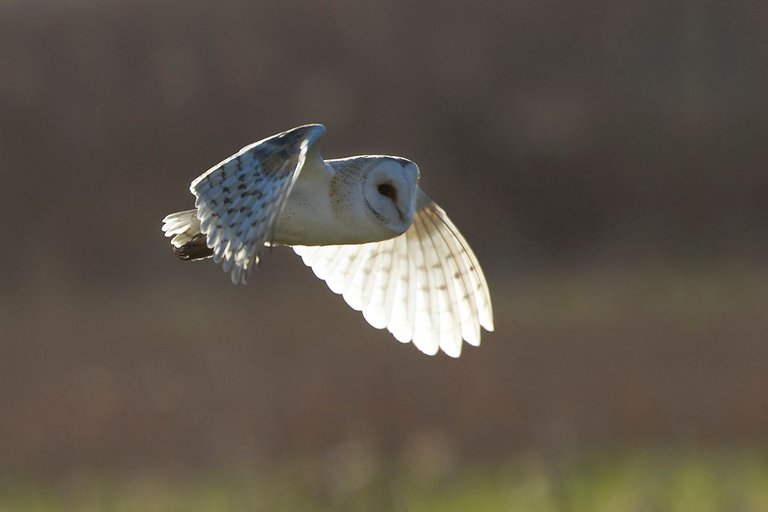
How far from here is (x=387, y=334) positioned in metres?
13.9

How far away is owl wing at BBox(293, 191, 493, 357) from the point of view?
510cm

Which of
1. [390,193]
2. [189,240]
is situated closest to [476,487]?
[189,240]

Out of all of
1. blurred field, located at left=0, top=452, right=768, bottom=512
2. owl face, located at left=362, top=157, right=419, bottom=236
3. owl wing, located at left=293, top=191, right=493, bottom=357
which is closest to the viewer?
owl face, located at left=362, top=157, right=419, bottom=236

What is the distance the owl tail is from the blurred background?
348 centimetres

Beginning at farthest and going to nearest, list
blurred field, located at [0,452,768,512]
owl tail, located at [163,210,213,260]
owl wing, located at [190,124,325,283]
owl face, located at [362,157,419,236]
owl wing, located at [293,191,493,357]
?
blurred field, located at [0,452,768,512]
owl wing, located at [293,191,493,357]
owl tail, located at [163,210,213,260]
owl face, located at [362,157,419,236]
owl wing, located at [190,124,325,283]

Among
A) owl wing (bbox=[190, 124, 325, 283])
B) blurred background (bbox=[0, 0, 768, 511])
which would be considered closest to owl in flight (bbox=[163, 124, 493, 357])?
owl wing (bbox=[190, 124, 325, 283])

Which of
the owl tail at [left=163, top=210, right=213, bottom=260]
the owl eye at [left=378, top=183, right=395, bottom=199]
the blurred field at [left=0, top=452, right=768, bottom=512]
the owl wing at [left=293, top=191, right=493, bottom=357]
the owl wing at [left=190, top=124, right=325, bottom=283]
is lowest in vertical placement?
the blurred field at [left=0, top=452, right=768, bottom=512]

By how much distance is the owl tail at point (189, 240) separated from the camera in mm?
4457

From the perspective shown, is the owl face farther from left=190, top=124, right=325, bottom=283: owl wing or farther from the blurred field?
the blurred field

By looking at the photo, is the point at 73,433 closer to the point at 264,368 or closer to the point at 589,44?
the point at 264,368

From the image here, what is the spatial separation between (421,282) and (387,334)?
28.6 feet

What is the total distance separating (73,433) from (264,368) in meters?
1.89

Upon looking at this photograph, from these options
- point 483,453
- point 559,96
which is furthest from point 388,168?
point 559,96

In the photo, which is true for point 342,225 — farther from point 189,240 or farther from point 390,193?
point 189,240
